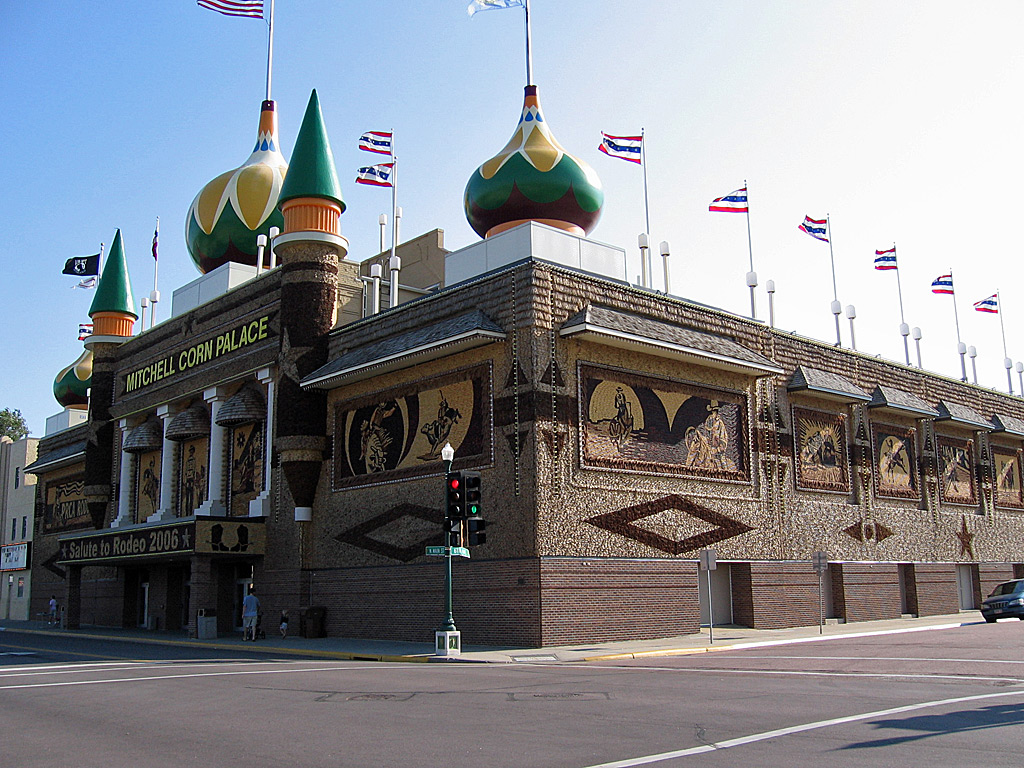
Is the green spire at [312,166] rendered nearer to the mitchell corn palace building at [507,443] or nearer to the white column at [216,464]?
the mitchell corn palace building at [507,443]

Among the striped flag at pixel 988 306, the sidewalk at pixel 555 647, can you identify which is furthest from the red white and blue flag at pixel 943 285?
the sidewalk at pixel 555 647

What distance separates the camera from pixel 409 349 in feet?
94.3

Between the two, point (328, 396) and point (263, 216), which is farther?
point (263, 216)

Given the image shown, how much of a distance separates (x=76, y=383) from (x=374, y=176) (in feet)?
97.9

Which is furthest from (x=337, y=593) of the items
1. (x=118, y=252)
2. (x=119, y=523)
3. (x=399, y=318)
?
(x=118, y=252)

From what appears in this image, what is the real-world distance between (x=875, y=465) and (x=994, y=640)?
1348cm

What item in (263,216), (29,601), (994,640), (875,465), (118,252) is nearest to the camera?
(994,640)

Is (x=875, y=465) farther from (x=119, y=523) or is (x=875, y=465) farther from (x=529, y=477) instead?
(x=119, y=523)

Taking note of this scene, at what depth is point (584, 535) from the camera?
26.5 meters

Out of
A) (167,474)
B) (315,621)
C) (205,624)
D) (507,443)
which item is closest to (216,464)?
(167,474)

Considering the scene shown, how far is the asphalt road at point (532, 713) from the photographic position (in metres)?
9.43

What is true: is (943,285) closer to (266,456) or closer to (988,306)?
(988,306)

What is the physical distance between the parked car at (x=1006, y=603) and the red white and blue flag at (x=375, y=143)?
89.9 ft

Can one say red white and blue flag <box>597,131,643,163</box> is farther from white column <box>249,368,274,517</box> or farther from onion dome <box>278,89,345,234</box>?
white column <box>249,368,274,517</box>
